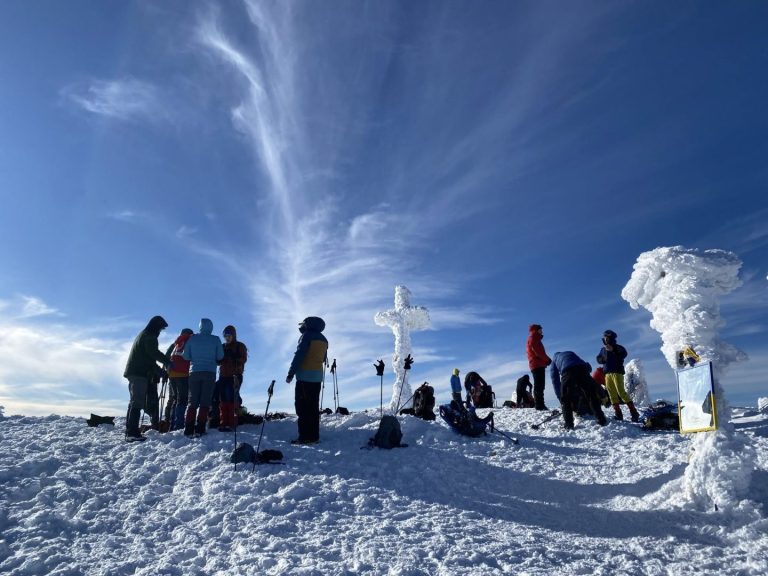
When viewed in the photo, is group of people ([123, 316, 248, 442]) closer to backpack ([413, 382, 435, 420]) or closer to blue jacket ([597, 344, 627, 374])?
backpack ([413, 382, 435, 420])

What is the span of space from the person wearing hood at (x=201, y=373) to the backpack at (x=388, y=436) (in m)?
3.85

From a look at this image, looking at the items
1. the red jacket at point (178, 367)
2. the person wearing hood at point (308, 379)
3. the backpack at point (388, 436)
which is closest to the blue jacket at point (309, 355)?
the person wearing hood at point (308, 379)

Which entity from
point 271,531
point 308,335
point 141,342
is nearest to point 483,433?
point 308,335

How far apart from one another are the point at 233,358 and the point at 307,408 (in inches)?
99.6

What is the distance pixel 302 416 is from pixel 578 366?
270 inches

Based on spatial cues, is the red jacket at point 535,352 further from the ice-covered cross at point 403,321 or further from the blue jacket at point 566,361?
the ice-covered cross at point 403,321

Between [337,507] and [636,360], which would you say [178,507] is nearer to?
[337,507]

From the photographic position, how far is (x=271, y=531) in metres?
5.78

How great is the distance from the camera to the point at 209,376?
408 inches

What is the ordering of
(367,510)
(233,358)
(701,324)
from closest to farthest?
(367,510) < (701,324) < (233,358)

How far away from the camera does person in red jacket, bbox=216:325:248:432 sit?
10.8m

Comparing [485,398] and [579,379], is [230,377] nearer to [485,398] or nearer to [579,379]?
[579,379]

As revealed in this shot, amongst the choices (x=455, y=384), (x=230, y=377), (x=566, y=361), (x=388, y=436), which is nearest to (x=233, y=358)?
(x=230, y=377)

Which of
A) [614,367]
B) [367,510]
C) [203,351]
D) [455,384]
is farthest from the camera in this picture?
[455,384]
